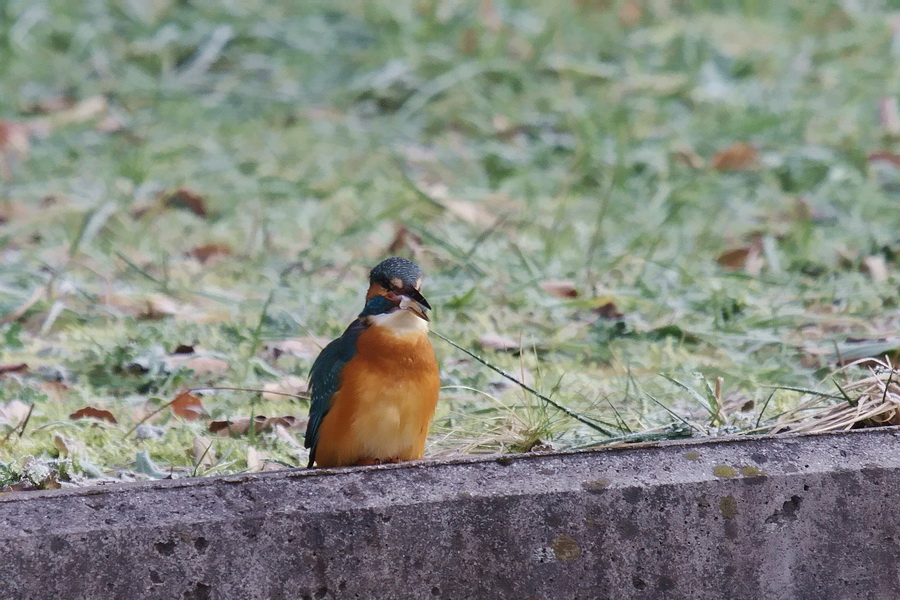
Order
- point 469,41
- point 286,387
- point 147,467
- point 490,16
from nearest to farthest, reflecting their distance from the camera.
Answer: point 147,467 < point 286,387 < point 469,41 < point 490,16

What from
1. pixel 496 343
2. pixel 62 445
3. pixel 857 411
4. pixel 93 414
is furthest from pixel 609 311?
pixel 62 445

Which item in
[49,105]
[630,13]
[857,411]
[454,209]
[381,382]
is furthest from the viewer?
[630,13]

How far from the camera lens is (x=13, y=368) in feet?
13.0

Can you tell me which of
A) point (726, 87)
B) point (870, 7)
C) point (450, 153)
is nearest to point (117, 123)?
point (450, 153)

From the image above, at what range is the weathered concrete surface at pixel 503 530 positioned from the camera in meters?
2.34

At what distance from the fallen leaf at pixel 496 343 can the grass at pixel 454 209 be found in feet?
0.10

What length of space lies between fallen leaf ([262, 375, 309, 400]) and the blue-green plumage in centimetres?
79

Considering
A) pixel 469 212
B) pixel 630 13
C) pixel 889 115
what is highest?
pixel 630 13

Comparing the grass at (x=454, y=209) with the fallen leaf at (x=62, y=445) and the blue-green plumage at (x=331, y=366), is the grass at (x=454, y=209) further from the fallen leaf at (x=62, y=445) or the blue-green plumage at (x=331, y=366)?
the blue-green plumage at (x=331, y=366)

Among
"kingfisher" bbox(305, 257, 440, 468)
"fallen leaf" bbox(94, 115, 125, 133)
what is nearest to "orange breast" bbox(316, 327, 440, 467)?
"kingfisher" bbox(305, 257, 440, 468)

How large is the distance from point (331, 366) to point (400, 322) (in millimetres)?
176

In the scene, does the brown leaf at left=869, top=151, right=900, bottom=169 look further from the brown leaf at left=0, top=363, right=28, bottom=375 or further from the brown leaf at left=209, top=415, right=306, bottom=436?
Result: the brown leaf at left=0, top=363, right=28, bottom=375

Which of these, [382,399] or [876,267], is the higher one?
[876,267]

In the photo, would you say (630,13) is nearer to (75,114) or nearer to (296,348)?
(75,114)
